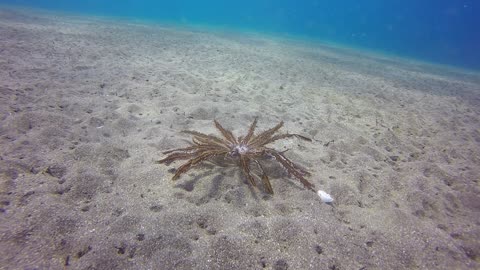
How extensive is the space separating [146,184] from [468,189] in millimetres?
5183

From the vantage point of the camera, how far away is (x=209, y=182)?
3.64 m

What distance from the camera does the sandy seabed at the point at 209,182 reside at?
8.81 feet

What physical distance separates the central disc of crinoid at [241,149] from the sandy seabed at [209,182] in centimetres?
31

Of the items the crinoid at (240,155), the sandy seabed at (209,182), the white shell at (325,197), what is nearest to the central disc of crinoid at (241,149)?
the crinoid at (240,155)

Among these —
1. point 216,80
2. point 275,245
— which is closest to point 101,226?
point 275,245

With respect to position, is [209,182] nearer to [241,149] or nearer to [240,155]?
[240,155]

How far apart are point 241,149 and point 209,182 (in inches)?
28.0

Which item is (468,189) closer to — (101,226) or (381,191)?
(381,191)

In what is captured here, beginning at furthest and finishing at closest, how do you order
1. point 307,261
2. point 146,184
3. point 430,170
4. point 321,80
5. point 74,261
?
point 321,80
point 430,170
point 146,184
point 307,261
point 74,261

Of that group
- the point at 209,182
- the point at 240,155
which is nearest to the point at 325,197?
the point at 240,155

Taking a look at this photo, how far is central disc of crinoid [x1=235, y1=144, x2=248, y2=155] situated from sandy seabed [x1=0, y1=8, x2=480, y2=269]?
1.03 ft

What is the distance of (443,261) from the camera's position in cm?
285

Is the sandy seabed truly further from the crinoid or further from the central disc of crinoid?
the central disc of crinoid

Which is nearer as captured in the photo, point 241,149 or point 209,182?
point 209,182
